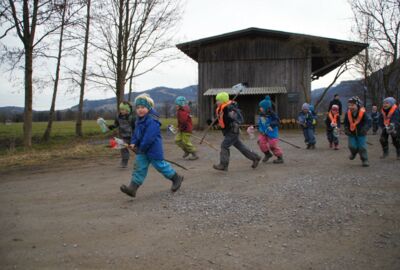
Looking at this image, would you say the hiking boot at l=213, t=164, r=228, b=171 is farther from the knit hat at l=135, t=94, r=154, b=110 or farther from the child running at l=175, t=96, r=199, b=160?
the knit hat at l=135, t=94, r=154, b=110

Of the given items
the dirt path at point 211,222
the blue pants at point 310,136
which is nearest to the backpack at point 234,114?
the dirt path at point 211,222

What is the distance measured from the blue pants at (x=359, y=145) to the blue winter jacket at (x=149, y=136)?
206 inches

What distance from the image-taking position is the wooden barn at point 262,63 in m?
25.0

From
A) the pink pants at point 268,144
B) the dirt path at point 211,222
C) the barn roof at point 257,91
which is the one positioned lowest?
the dirt path at point 211,222

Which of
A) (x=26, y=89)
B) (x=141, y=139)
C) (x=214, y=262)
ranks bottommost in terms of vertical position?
(x=214, y=262)

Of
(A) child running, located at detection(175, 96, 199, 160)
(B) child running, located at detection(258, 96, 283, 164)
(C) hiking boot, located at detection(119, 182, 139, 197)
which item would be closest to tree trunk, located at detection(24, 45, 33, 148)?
(A) child running, located at detection(175, 96, 199, 160)

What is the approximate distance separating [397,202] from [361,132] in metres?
3.91

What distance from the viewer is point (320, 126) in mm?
26219

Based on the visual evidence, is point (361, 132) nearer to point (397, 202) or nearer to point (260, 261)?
point (397, 202)

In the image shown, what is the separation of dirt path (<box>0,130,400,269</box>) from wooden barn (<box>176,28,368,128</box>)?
17754mm

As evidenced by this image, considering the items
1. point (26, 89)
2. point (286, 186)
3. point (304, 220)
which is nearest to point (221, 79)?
point (26, 89)

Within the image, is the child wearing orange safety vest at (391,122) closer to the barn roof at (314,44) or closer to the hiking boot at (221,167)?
the hiking boot at (221,167)

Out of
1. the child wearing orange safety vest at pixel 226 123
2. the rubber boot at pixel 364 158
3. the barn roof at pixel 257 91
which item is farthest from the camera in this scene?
the barn roof at pixel 257 91

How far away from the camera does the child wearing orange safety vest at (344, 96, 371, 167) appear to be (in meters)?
9.23
